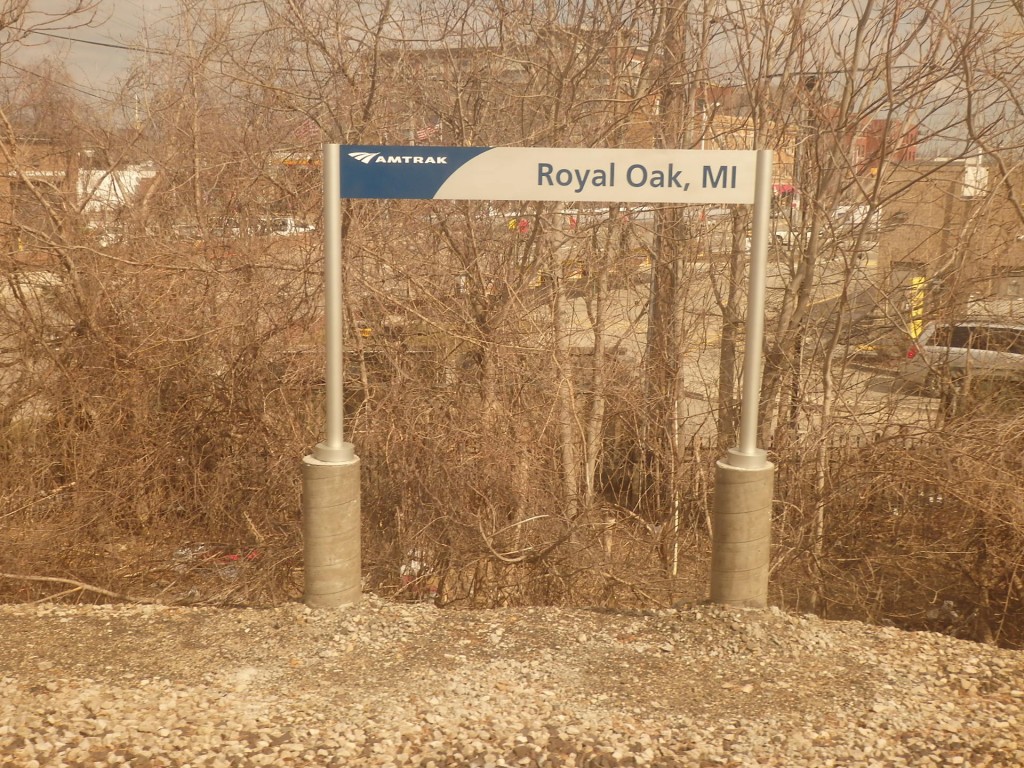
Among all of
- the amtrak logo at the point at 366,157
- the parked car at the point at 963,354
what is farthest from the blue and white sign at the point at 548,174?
the parked car at the point at 963,354

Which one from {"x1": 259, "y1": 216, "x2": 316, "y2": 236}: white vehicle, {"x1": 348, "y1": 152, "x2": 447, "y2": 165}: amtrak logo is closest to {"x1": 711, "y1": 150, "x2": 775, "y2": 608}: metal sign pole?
{"x1": 348, "y1": 152, "x2": 447, "y2": 165}: amtrak logo

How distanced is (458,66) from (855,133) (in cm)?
376

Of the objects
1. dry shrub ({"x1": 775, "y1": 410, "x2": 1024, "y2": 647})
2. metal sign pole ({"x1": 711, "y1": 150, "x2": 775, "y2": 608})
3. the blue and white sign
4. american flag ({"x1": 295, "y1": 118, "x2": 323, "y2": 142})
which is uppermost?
american flag ({"x1": 295, "y1": 118, "x2": 323, "y2": 142})

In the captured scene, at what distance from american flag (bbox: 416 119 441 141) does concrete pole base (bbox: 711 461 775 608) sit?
18.1 ft

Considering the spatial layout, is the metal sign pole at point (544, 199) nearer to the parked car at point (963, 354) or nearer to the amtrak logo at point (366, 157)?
the amtrak logo at point (366, 157)

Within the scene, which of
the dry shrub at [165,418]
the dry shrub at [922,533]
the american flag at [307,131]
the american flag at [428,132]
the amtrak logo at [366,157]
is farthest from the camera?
the american flag at [428,132]

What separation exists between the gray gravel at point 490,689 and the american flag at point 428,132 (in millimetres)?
5478

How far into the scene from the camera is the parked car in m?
9.34

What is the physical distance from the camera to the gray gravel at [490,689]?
3.68 m

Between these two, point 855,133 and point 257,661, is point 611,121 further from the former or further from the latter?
point 257,661

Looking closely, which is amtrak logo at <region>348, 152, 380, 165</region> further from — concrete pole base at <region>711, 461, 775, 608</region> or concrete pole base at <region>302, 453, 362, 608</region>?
concrete pole base at <region>711, 461, 775, 608</region>

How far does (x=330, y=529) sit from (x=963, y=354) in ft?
23.7

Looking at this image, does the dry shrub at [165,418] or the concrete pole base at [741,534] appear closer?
the concrete pole base at [741,534]

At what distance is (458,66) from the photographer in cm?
903
